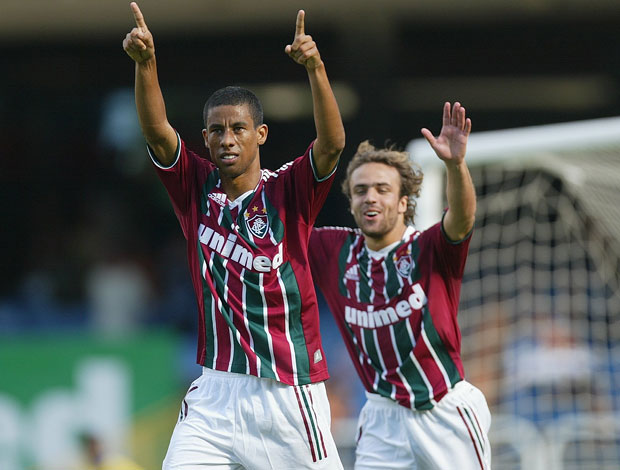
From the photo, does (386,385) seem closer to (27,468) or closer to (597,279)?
(27,468)

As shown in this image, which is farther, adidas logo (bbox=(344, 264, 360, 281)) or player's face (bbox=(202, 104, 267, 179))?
adidas logo (bbox=(344, 264, 360, 281))

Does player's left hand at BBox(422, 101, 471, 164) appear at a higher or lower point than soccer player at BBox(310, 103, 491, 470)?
higher

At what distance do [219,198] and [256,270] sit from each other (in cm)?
34

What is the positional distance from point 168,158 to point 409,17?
8218 millimetres

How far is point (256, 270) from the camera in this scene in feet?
12.5

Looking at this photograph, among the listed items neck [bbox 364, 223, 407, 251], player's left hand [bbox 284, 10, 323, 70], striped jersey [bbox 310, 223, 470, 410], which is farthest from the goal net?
player's left hand [bbox 284, 10, 323, 70]

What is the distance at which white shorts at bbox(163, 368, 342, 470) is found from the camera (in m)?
3.74

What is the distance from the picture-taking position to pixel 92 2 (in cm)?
1117

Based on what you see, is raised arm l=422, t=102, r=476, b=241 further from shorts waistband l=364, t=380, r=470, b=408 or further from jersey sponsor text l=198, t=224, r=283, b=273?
jersey sponsor text l=198, t=224, r=283, b=273

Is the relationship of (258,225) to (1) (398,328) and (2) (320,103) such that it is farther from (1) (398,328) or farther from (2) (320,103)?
(1) (398,328)

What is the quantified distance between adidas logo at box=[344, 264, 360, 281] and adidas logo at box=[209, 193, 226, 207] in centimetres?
111

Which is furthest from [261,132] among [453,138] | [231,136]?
[453,138]

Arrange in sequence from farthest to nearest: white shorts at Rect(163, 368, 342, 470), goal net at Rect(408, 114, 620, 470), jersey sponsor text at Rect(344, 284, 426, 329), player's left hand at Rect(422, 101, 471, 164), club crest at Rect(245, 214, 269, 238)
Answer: goal net at Rect(408, 114, 620, 470) → jersey sponsor text at Rect(344, 284, 426, 329) → player's left hand at Rect(422, 101, 471, 164) → club crest at Rect(245, 214, 269, 238) → white shorts at Rect(163, 368, 342, 470)

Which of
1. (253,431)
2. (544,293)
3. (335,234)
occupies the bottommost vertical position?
(253,431)
